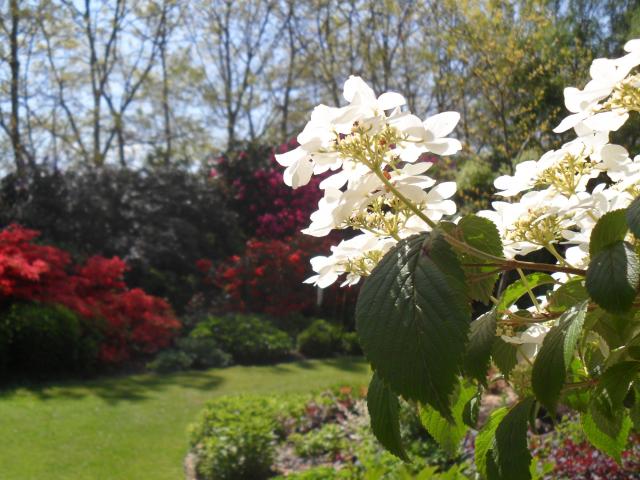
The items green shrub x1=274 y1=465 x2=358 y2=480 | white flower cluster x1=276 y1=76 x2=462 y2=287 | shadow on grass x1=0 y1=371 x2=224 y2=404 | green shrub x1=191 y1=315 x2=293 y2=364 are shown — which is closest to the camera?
white flower cluster x1=276 y1=76 x2=462 y2=287

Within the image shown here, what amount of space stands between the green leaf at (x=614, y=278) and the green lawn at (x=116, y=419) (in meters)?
5.21

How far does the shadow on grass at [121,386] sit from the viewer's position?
784 centimetres

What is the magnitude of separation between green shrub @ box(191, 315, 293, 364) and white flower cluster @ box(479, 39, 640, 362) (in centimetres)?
979

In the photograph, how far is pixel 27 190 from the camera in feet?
41.4

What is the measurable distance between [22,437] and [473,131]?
593 centimetres

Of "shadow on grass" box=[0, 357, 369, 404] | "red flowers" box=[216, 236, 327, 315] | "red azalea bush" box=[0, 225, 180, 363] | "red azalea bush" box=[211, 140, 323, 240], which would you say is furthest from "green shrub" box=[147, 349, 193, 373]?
"red azalea bush" box=[211, 140, 323, 240]

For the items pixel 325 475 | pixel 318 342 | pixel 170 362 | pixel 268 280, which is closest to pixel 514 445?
pixel 325 475

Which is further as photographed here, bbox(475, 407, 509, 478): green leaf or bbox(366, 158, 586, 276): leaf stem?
bbox(475, 407, 509, 478): green leaf

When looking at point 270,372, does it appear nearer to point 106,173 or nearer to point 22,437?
point 22,437

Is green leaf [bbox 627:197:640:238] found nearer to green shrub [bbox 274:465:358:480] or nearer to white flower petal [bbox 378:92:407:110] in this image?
white flower petal [bbox 378:92:407:110]

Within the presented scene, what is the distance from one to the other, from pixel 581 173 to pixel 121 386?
814 cm

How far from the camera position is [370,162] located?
0.84 metres

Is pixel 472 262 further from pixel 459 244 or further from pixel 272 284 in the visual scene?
pixel 272 284

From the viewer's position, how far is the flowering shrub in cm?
74
